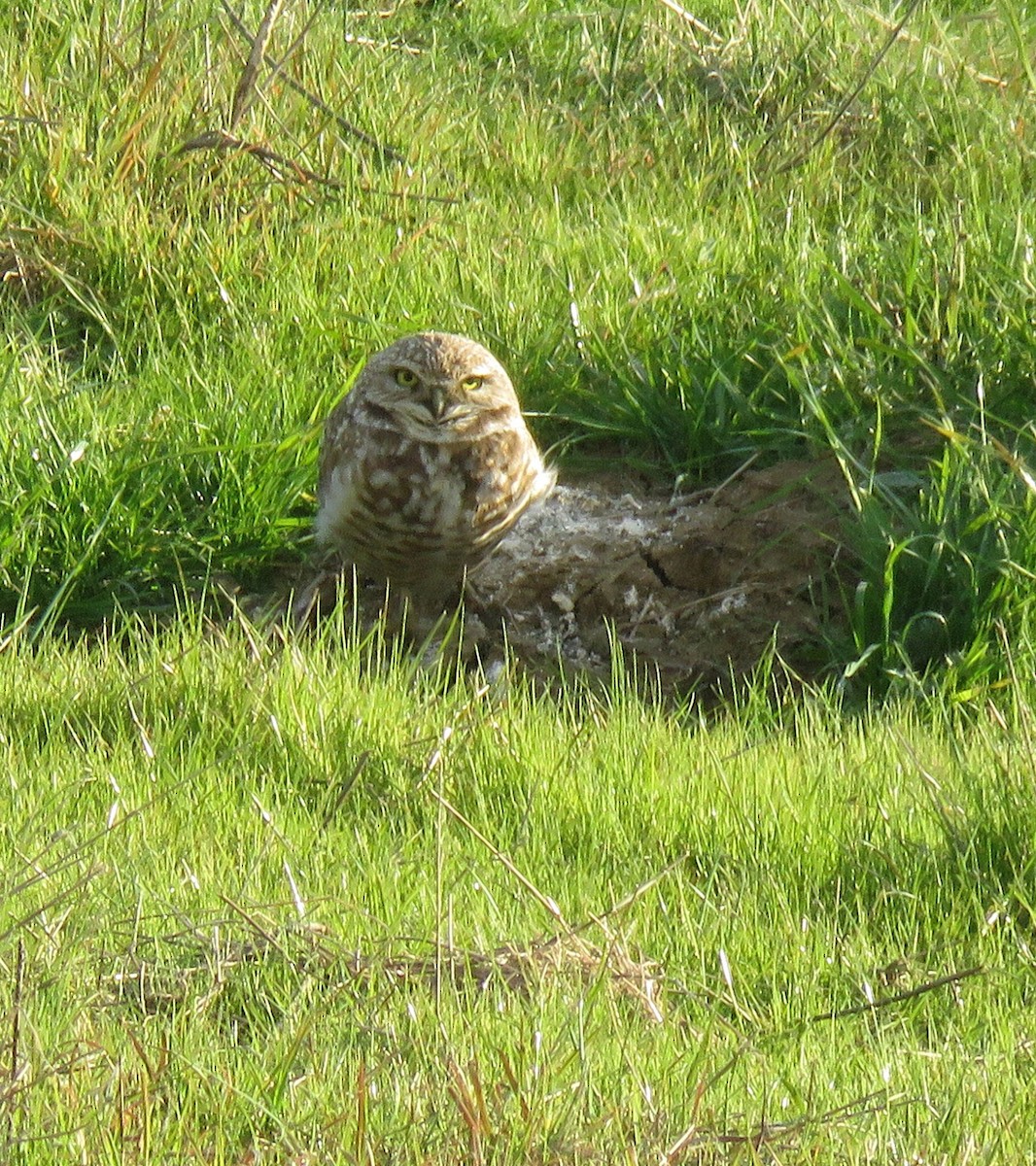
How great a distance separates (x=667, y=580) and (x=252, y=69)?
7.57 feet

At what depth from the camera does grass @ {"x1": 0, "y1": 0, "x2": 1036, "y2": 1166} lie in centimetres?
235

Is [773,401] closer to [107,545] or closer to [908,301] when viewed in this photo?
[908,301]

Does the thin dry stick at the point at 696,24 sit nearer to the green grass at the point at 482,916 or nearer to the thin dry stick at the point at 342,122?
the thin dry stick at the point at 342,122

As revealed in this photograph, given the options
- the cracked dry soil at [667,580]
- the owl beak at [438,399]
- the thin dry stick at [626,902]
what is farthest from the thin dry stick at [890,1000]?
the owl beak at [438,399]

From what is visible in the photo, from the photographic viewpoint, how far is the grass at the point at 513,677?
7.72 feet

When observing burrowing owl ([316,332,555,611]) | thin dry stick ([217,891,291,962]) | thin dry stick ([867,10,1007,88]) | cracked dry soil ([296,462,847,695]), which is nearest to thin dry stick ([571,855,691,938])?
thin dry stick ([217,891,291,962])

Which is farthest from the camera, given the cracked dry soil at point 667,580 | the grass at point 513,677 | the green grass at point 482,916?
the cracked dry soil at point 667,580

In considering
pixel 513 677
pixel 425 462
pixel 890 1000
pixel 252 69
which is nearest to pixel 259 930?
pixel 890 1000

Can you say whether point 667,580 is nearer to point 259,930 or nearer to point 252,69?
point 252,69

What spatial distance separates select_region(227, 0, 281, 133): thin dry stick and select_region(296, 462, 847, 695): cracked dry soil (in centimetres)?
175

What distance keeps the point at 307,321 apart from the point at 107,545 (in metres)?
1.11

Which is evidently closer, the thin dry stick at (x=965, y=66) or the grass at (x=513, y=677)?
the grass at (x=513, y=677)

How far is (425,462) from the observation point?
470cm

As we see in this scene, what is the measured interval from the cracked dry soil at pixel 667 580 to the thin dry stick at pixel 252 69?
68.7 inches
